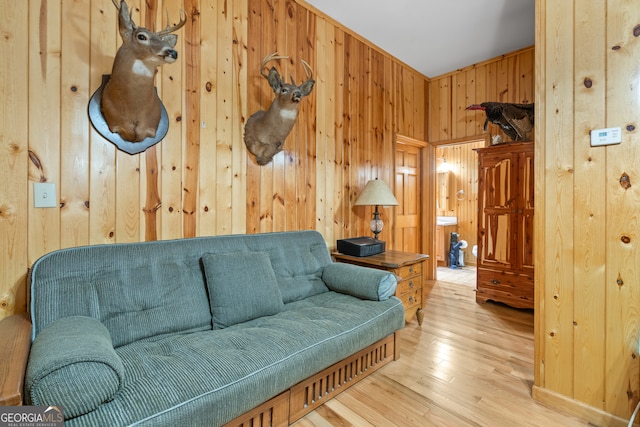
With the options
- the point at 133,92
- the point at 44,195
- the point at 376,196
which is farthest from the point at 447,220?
the point at 44,195

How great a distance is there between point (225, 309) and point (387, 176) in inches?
105

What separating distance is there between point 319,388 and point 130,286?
1148 mm

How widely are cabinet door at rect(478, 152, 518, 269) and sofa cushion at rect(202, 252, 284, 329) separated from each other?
8.79 feet

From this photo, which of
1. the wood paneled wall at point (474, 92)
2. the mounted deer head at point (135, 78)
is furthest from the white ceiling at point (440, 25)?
the mounted deer head at point (135, 78)

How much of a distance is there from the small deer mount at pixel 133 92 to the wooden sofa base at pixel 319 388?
64.3 inches

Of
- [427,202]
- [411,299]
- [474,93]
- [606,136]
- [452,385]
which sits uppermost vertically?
[474,93]

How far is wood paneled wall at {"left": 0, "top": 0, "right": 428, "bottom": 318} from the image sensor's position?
153cm

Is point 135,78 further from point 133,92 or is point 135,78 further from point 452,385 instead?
point 452,385

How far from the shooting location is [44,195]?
5.18ft

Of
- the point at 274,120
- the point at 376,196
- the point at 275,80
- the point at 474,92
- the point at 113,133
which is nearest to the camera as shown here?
the point at 113,133

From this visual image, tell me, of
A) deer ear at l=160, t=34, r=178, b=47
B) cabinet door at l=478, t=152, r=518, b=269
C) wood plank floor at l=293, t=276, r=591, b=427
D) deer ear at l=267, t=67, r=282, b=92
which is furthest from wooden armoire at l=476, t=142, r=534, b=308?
deer ear at l=160, t=34, r=178, b=47

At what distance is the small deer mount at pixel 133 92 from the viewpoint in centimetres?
153

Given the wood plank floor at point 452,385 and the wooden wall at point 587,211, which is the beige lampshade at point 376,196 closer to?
the wood plank floor at point 452,385

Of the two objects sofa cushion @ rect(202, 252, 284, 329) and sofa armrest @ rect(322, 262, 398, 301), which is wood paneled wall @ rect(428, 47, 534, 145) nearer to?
sofa armrest @ rect(322, 262, 398, 301)
